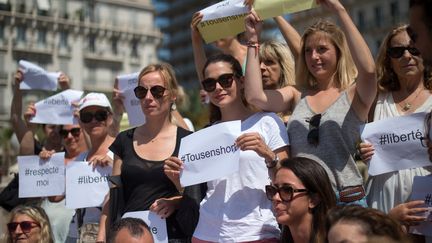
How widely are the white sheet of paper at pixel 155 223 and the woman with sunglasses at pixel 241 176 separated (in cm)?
32

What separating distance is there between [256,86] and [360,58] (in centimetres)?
73

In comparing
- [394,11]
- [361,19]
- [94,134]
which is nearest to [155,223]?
[94,134]

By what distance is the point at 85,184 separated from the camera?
5121 mm

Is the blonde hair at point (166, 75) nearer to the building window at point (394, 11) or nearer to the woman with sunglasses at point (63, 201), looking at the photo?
the woman with sunglasses at point (63, 201)

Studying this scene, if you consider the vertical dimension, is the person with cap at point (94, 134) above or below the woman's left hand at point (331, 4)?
below

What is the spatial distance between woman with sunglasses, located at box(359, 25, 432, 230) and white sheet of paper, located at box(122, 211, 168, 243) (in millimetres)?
1485

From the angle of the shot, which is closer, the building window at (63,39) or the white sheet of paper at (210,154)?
the white sheet of paper at (210,154)

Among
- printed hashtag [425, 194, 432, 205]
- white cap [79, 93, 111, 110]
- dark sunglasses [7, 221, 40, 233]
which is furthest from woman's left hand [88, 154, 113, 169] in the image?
printed hashtag [425, 194, 432, 205]

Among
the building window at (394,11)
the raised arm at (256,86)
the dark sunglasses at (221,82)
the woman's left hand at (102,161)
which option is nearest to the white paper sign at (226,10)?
the raised arm at (256,86)

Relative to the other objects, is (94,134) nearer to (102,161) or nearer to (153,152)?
(102,161)

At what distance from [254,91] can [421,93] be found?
119 cm

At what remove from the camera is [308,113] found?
4.01 meters

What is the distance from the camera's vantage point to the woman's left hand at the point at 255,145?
359 centimetres

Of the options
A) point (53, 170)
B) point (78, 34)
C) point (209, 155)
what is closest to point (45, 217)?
point (53, 170)
